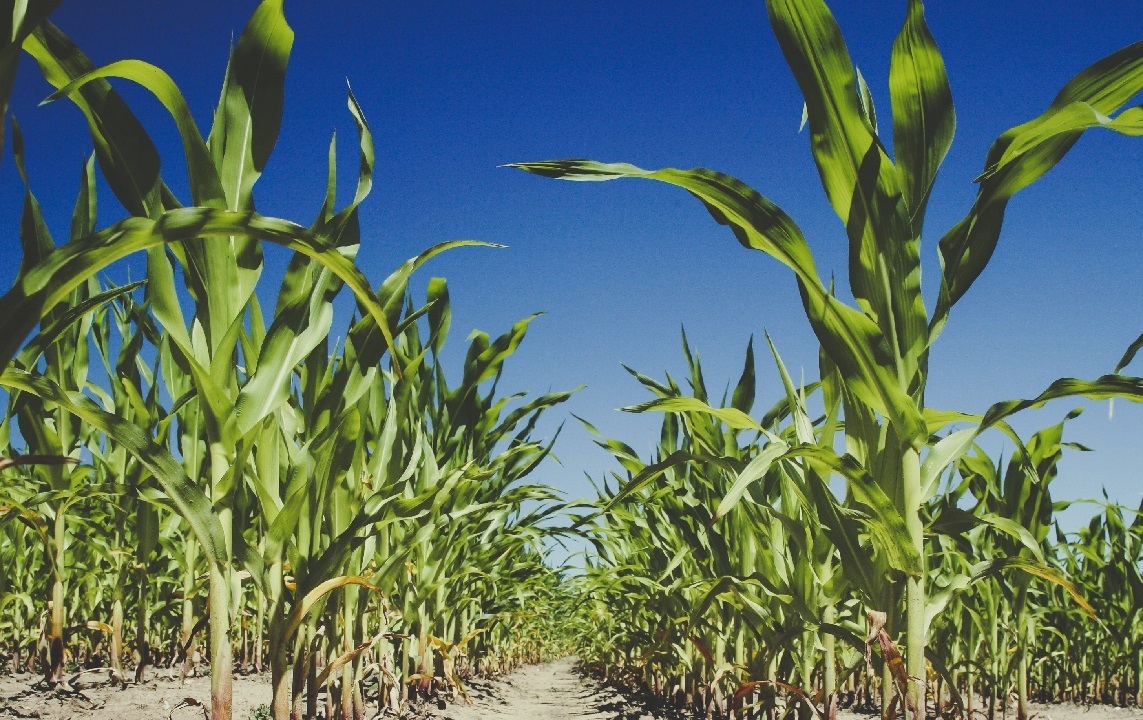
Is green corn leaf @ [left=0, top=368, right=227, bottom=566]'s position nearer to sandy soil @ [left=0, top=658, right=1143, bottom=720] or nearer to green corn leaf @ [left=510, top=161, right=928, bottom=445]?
sandy soil @ [left=0, top=658, right=1143, bottom=720]

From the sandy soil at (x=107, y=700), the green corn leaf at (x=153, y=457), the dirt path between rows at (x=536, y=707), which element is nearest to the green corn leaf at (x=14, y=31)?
the green corn leaf at (x=153, y=457)

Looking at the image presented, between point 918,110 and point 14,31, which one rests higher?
point 918,110

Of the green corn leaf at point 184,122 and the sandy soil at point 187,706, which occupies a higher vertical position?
the green corn leaf at point 184,122

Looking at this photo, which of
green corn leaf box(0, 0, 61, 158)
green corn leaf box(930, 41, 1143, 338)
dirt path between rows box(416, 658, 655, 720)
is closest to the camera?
green corn leaf box(0, 0, 61, 158)

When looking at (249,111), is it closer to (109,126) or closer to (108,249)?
(109,126)

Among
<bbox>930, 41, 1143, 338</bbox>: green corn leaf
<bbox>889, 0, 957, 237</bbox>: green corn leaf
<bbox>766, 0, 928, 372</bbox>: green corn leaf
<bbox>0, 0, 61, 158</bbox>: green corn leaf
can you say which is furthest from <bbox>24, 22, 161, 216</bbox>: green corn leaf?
<bbox>930, 41, 1143, 338</bbox>: green corn leaf

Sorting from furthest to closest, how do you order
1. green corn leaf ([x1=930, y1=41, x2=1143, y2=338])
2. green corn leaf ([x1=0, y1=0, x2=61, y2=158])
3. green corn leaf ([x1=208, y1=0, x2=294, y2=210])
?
green corn leaf ([x1=208, y1=0, x2=294, y2=210]) → green corn leaf ([x1=930, y1=41, x2=1143, y2=338]) → green corn leaf ([x1=0, y1=0, x2=61, y2=158])

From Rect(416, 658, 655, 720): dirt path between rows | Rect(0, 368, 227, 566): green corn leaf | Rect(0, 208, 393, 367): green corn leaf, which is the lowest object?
Rect(416, 658, 655, 720): dirt path between rows

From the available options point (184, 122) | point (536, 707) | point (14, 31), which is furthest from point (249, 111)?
point (536, 707)

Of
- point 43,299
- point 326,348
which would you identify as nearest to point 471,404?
point 326,348

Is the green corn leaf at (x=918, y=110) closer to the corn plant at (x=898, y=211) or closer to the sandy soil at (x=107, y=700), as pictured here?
the corn plant at (x=898, y=211)

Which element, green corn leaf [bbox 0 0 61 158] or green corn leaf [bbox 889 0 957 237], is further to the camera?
green corn leaf [bbox 889 0 957 237]

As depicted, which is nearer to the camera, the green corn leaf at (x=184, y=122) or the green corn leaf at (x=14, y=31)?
the green corn leaf at (x=14, y=31)

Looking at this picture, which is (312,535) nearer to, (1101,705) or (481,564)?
(481,564)
